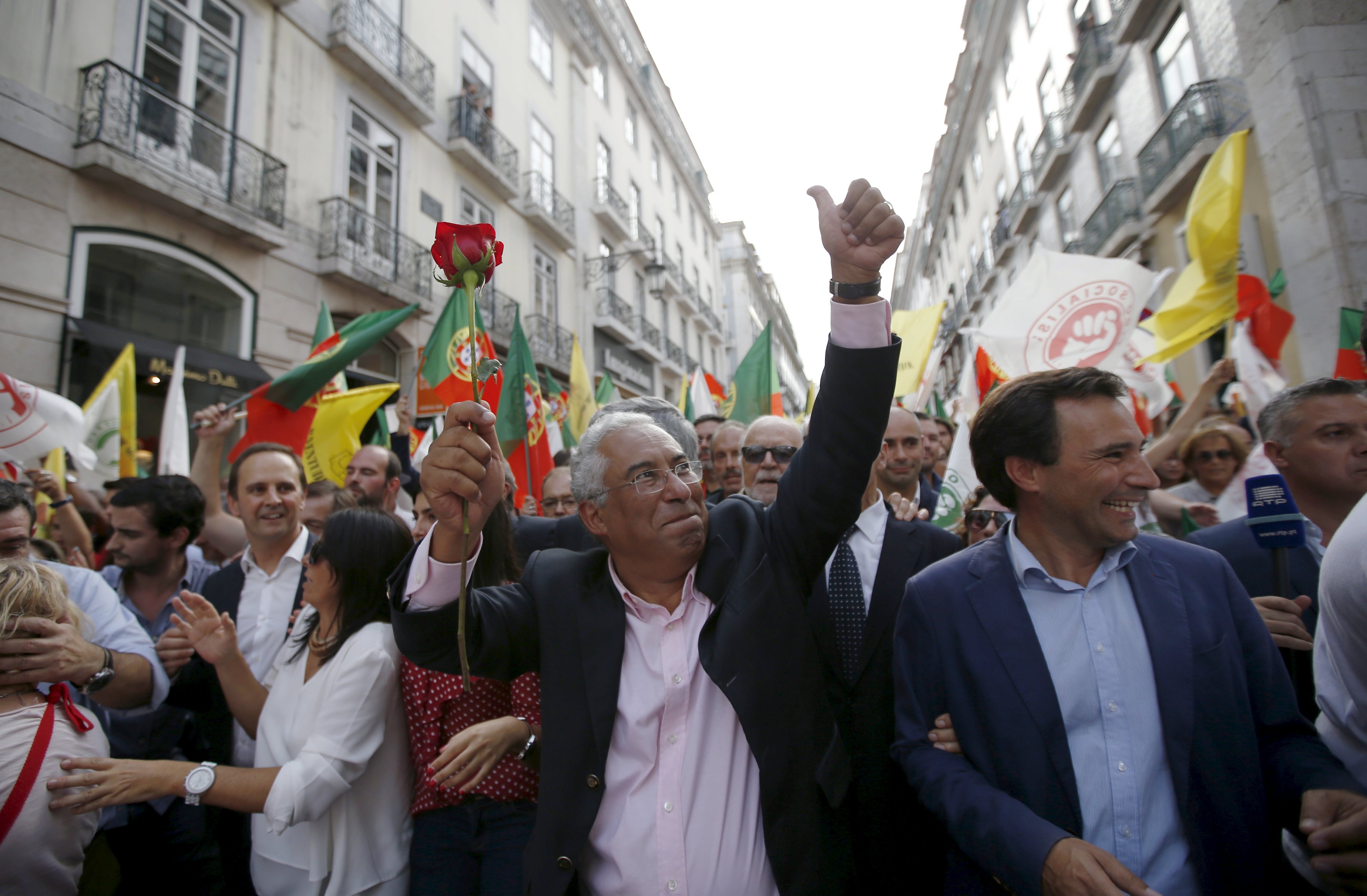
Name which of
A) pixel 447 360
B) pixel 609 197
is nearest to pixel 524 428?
pixel 447 360

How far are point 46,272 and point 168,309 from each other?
1.60 m

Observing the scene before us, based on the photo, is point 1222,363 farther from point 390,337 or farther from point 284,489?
point 390,337

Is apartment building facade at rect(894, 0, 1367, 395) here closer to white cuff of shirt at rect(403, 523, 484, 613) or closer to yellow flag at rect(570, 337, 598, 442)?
yellow flag at rect(570, 337, 598, 442)

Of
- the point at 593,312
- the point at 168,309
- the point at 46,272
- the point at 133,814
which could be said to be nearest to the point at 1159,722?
the point at 133,814

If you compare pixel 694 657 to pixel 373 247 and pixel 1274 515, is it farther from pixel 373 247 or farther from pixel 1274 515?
pixel 373 247

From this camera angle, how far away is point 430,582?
5.60 feet

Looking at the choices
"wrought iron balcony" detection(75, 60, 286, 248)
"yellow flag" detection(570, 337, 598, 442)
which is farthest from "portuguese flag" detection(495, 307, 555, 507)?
"wrought iron balcony" detection(75, 60, 286, 248)

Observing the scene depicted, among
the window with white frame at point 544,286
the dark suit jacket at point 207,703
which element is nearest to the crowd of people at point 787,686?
the dark suit jacket at point 207,703

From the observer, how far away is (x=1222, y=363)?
4793 mm

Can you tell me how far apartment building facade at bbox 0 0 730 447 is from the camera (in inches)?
310

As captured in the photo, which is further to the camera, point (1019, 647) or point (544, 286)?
point (544, 286)

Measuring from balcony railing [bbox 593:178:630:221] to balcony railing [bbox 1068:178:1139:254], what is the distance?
12.5 meters

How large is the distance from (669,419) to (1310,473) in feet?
7.65

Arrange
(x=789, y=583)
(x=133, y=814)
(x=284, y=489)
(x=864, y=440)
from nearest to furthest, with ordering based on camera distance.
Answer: (x=864, y=440)
(x=789, y=583)
(x=133, y=814)
(x=284, y=489)
